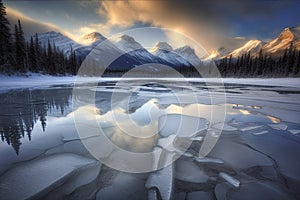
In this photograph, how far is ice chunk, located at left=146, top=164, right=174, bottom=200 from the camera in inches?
92.2

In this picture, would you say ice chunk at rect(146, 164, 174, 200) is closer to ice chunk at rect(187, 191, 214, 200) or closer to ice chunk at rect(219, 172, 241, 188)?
ice chunk at rect(187, 191, 214, 200)

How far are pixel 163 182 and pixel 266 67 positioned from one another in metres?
65.9

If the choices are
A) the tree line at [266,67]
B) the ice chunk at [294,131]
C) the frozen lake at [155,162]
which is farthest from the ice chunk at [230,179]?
the tree line at [266,67]

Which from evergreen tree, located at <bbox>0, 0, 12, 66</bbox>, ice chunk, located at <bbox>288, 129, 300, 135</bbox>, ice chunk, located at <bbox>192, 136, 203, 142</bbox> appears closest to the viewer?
ice chunk, located at <bbox>192, 136, 203, 142</bbox>

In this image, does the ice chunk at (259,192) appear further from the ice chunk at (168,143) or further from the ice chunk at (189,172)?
the ice chunk at (168,143)

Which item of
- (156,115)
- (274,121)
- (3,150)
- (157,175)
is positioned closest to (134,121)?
(156,115)

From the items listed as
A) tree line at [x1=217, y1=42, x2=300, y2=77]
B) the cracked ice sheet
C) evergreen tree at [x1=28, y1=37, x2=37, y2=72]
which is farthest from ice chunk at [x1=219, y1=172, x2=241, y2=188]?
tree line at [x1=217, y1=42, x2=300, y2=77]

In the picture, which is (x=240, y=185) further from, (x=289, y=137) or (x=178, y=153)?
(x=289, y=137)

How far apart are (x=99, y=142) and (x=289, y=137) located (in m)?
5.36

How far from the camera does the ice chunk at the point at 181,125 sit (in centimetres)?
485

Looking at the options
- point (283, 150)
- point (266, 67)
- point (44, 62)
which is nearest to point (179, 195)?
point (283, 150)

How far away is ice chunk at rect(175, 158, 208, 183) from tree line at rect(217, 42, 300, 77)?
52.3m

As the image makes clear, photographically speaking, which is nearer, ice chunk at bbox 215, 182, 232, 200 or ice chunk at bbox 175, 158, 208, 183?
ice chunk at bbox 215, 182, 232, 200

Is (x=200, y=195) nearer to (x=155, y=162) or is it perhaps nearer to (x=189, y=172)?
(x=189, y=172)
